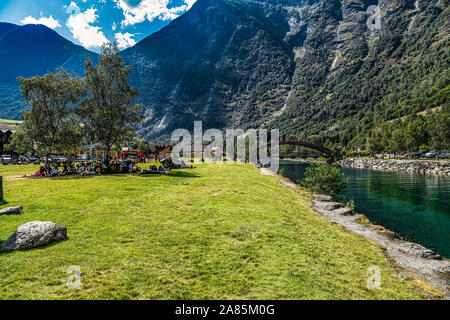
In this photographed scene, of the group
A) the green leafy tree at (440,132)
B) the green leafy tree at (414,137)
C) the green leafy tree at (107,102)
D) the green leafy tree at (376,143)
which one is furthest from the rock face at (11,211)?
the green leafy tree at (376,143)

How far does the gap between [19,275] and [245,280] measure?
649 cm

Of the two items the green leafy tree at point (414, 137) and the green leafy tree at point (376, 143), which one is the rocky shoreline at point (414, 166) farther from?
the green leafy tree at point (376, 143)

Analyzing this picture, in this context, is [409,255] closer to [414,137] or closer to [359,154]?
[414,137]

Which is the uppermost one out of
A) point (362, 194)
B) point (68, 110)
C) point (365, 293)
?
point (68, 110)

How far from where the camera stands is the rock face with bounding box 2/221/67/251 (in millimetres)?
8344

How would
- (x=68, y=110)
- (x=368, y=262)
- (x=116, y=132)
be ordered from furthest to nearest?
(x=68, y=110) → (x=116, y=132) → (x=368, y=262)

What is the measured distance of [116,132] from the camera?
3538 cm

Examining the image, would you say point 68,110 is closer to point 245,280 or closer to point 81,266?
point 81,266

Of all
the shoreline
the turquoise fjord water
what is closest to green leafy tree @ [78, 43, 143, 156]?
the shoreline

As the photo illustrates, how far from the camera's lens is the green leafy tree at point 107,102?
35.0 metres

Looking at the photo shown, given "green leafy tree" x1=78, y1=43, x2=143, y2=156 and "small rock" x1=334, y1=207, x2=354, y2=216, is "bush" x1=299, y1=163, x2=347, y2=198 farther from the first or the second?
"green leafy tree" x1=78, y1=43, x2=143, y2=156

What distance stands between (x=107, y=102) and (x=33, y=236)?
105 feet

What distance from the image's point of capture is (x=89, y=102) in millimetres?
35188

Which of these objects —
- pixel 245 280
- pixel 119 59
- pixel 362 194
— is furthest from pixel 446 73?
pixel 245 280
